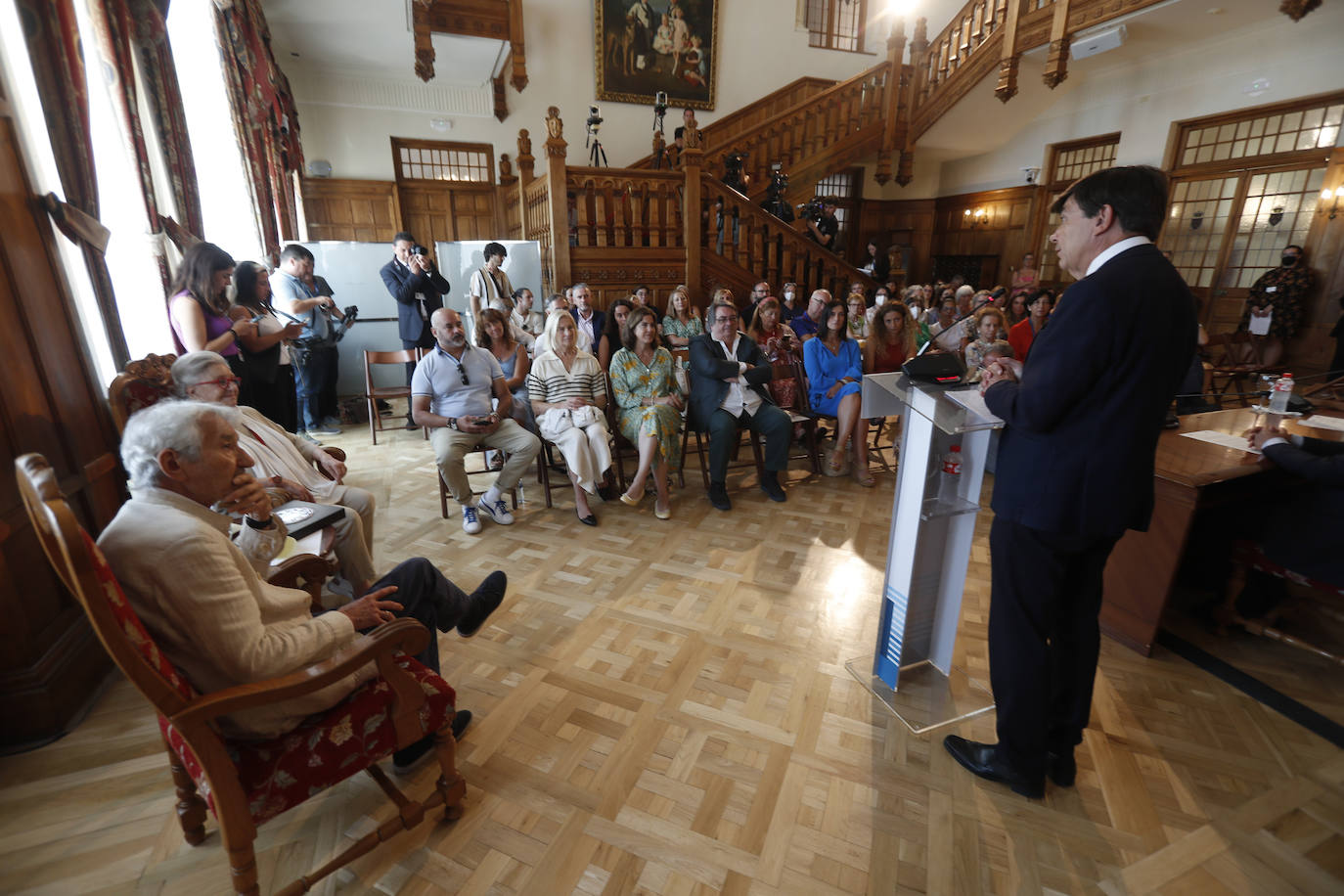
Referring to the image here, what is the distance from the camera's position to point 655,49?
829cm

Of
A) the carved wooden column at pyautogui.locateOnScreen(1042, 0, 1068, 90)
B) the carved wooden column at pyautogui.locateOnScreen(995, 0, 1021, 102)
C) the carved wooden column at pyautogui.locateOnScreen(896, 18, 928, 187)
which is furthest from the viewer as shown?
the carved wooden column at pyautogui.locateOnScreen(896, 18, 928, 187)

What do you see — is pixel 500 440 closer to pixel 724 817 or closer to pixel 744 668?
pixel 744 668

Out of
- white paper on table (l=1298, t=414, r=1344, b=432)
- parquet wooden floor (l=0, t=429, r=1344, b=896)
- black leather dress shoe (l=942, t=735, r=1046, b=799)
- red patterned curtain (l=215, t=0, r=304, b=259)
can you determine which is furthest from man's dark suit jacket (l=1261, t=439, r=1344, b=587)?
red patterned curtain (l=215, t=0, r=304, b=259)

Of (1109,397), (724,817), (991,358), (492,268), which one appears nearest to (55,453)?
(724,817)

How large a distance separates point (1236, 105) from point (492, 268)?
869 centimetres

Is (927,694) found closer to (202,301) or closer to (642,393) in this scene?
(642,393)

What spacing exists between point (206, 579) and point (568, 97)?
8842 millimetres

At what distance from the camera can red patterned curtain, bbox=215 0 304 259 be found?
474 cm

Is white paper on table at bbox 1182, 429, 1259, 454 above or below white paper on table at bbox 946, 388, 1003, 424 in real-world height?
below

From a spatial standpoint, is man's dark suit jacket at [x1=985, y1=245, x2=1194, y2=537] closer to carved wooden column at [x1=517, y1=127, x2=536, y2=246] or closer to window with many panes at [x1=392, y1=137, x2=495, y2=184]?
carved wooden column at [x1=517, y1=127, x2=536, y2=246]

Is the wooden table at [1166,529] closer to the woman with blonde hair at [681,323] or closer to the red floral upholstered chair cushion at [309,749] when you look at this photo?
the red floral upholstered chair cushion at [309,749]

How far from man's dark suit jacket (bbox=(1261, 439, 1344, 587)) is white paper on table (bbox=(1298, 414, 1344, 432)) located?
2.73ft

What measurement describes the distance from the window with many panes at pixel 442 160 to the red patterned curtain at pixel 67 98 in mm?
6537

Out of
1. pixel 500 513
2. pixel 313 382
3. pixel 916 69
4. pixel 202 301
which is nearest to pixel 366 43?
pixel 313 382
